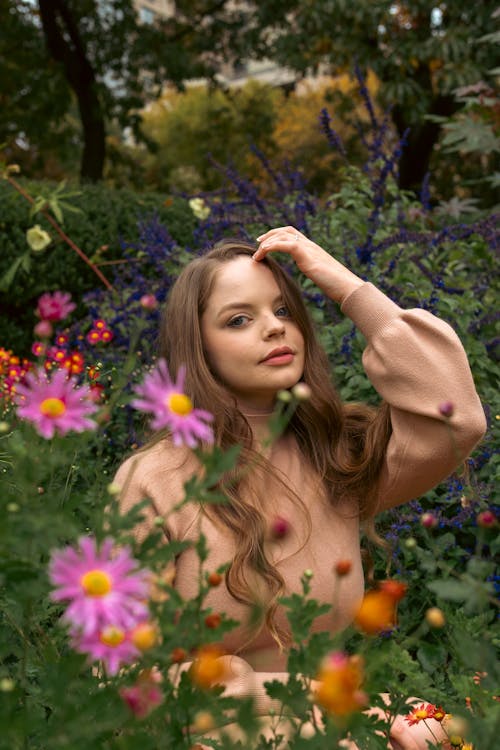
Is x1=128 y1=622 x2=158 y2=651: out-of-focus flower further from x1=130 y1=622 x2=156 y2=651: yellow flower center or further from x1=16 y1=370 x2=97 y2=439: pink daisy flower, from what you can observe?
x1=16 y1=370 x2=97 y2=439: pink daisy flower

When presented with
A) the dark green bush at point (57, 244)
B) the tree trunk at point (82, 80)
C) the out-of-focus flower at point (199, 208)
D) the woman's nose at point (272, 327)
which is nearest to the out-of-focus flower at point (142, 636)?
the woman's nose at point (272, 327)

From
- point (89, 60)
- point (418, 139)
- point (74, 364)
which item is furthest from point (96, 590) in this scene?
point (89, 60)

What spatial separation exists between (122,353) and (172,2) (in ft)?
34.9

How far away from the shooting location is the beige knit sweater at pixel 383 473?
1.70 m

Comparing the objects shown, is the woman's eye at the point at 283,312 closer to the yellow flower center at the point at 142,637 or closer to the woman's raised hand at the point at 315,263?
the woman's raised hand at the point at 315,263

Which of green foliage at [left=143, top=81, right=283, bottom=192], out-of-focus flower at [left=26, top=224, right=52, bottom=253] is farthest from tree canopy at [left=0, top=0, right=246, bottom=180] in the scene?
out-of-focus flower at [left=26, top=224, right=52, bottom=253]

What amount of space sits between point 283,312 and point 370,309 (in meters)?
0.20

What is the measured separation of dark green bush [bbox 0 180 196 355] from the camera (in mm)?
4195

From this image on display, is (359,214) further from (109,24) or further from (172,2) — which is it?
(172,2)

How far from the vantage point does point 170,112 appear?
2456 cm

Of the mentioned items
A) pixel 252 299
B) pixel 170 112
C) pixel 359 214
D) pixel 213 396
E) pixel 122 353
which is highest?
pixel 252 299

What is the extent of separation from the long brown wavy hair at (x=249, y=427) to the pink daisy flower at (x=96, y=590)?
92cm

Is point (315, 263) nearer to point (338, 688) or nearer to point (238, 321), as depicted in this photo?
point (238, 321)

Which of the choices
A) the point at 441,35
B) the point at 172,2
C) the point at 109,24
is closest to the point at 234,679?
the point at 441,35
